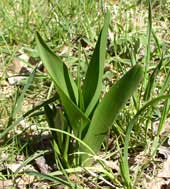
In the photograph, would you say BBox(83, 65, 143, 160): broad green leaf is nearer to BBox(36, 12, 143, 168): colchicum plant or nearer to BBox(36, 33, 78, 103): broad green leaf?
BBox(36, 12, 143, 168): colchicum plant

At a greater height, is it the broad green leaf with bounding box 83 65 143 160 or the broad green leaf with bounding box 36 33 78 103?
the broad green leaf with bounding box 36 33 78 103

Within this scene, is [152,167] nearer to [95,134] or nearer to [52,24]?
[95,134]

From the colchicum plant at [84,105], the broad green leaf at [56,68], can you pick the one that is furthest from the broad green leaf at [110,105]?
the broad green leaf at [56,68]

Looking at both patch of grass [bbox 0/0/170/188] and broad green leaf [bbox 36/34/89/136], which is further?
patch of grass [bbox 0/0/170/188]

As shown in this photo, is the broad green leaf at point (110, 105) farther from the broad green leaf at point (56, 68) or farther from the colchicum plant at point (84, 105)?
the broad green leaf at point (56, 68)

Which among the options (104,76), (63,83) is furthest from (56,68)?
(104,76)

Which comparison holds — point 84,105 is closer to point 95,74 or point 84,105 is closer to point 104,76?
point 95,74

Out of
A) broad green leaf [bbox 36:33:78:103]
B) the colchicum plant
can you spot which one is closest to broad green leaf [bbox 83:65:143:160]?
the colchicum plant
